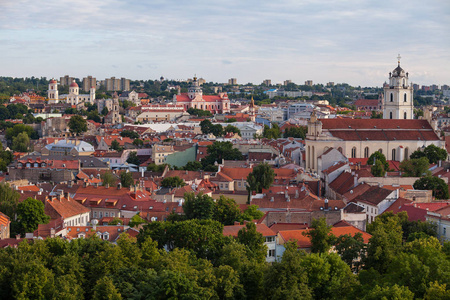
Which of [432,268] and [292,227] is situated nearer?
[432,268]

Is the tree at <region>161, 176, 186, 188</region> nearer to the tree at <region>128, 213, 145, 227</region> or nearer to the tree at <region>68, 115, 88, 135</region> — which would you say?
the tree at <region>128, 213, 145, 227</region>

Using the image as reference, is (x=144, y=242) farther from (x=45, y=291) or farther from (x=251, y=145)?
(x=251, y=145)

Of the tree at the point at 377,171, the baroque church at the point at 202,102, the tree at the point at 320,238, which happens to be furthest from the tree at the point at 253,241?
the baroque church at the point at 202,102

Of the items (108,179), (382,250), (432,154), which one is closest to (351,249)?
(382,250)

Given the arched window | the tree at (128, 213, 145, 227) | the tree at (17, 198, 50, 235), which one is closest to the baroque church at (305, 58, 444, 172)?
the arched window

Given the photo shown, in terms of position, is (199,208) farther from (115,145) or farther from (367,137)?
(115,145)

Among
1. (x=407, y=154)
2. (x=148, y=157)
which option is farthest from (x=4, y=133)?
(x=407, y=154)
